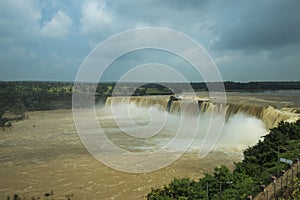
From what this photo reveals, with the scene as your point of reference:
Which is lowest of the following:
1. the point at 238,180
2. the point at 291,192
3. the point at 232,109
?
the point at 238,180

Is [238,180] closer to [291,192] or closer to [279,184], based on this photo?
[279,184]

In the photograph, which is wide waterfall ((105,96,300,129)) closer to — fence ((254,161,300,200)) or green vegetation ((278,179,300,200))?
fence ((254,161,300,200))

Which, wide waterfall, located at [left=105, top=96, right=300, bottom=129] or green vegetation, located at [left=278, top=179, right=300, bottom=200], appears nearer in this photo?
green vegetation, located at [left=278, top=179, right=300, bottom=200]

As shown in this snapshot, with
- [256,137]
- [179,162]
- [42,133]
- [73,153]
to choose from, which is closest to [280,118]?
[256,137]

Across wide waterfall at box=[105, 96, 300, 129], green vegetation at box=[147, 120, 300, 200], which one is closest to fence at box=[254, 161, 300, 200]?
green vegetation at box=[147, 120, 300, 200]

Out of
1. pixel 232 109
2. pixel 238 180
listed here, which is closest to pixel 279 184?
pixel 238 180

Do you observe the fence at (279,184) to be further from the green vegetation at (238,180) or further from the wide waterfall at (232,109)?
the wide waterfall at (232,109)

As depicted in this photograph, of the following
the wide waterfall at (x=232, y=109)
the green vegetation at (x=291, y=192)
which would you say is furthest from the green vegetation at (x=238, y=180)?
the wide waterfall at (x=232, y=109)

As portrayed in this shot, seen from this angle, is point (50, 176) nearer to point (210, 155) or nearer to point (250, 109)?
point (210, 155)
